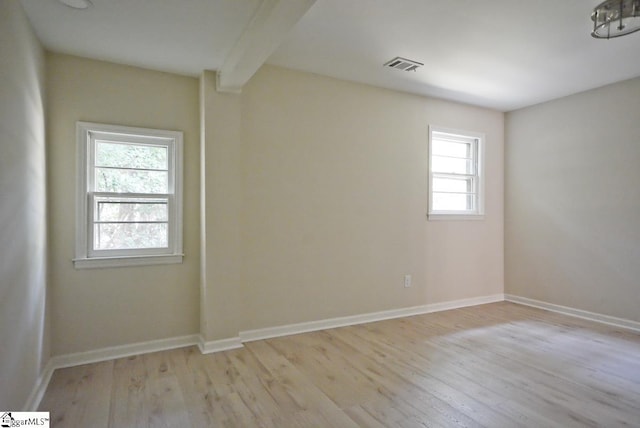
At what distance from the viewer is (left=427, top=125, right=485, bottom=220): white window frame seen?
444 cm

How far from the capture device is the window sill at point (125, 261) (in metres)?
2.89

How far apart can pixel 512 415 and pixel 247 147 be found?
9.57ft

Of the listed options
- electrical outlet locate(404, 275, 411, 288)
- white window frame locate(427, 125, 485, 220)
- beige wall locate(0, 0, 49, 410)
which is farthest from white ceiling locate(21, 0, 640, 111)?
electrical outlet locate(404, 275, 411, 288)

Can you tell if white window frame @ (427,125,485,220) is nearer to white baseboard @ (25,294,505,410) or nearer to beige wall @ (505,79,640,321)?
beige wall @ (505,79,640,321)

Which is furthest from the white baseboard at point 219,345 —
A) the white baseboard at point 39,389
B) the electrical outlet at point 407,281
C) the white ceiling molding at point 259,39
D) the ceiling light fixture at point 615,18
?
the ceiling light fixture at point 615,18

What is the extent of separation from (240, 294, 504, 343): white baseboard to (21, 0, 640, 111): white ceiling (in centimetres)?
251

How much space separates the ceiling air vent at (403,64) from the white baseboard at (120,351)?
3198 mm

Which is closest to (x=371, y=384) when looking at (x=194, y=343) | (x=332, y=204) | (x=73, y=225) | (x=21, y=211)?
(x=194, y=343)

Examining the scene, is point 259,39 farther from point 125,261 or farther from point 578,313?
point 578,313

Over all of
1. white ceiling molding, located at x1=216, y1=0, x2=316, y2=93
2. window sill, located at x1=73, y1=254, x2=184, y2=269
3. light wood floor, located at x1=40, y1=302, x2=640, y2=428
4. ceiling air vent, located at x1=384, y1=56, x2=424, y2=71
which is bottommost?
light wood floor, located at x1=40, y1=302, x2=640, y2=428

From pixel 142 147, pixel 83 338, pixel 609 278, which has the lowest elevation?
pixel 83 338

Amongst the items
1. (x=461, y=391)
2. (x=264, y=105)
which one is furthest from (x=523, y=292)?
(x=264, y=105)

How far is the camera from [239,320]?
3.28m

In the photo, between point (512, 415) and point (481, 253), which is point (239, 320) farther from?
point (481, 253)
